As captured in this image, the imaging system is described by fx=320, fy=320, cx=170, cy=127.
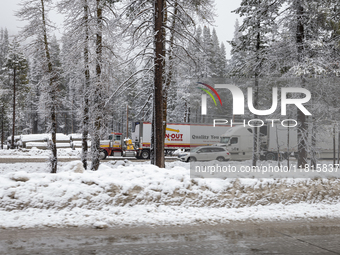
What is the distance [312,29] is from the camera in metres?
13.8

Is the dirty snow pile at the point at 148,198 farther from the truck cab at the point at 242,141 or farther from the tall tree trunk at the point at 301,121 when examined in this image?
the truck cab at the point at 242,141

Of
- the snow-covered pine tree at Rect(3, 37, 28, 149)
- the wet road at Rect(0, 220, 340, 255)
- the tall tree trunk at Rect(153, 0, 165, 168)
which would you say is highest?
the snow-covered pine tree at Rect(3, 37, 28, 149)

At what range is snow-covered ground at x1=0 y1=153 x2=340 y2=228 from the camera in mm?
6852

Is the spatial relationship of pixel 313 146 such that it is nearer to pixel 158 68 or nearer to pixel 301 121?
pixel 301 121

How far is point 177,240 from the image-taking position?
20.1 feet

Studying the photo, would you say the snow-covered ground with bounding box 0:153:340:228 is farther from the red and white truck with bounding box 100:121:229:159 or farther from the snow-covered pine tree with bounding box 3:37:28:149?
the snow-covered pine tree with bounding box 3:37:28:149

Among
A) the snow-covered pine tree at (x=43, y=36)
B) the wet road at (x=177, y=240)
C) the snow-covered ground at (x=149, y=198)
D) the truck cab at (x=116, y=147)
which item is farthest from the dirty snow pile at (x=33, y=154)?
the wet road at (x=177, y=240)

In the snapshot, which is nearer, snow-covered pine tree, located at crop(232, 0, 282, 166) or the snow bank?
the snow bank

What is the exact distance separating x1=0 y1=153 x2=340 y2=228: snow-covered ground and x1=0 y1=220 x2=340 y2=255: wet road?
356mm

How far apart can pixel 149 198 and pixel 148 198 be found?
0.03 m

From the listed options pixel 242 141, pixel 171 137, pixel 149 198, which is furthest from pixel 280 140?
pixel 171 137

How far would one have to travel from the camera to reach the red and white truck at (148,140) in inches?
1150

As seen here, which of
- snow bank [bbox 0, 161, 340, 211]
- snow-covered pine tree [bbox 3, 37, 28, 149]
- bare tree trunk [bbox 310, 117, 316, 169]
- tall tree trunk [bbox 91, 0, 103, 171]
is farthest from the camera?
snow-covered pine tree [bbox 3, 37, 28, 149]

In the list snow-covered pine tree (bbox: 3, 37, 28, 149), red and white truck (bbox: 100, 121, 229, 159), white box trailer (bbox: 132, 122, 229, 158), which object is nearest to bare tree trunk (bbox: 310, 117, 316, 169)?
red and white truck (bbox: 100, 121, 229, 159)
